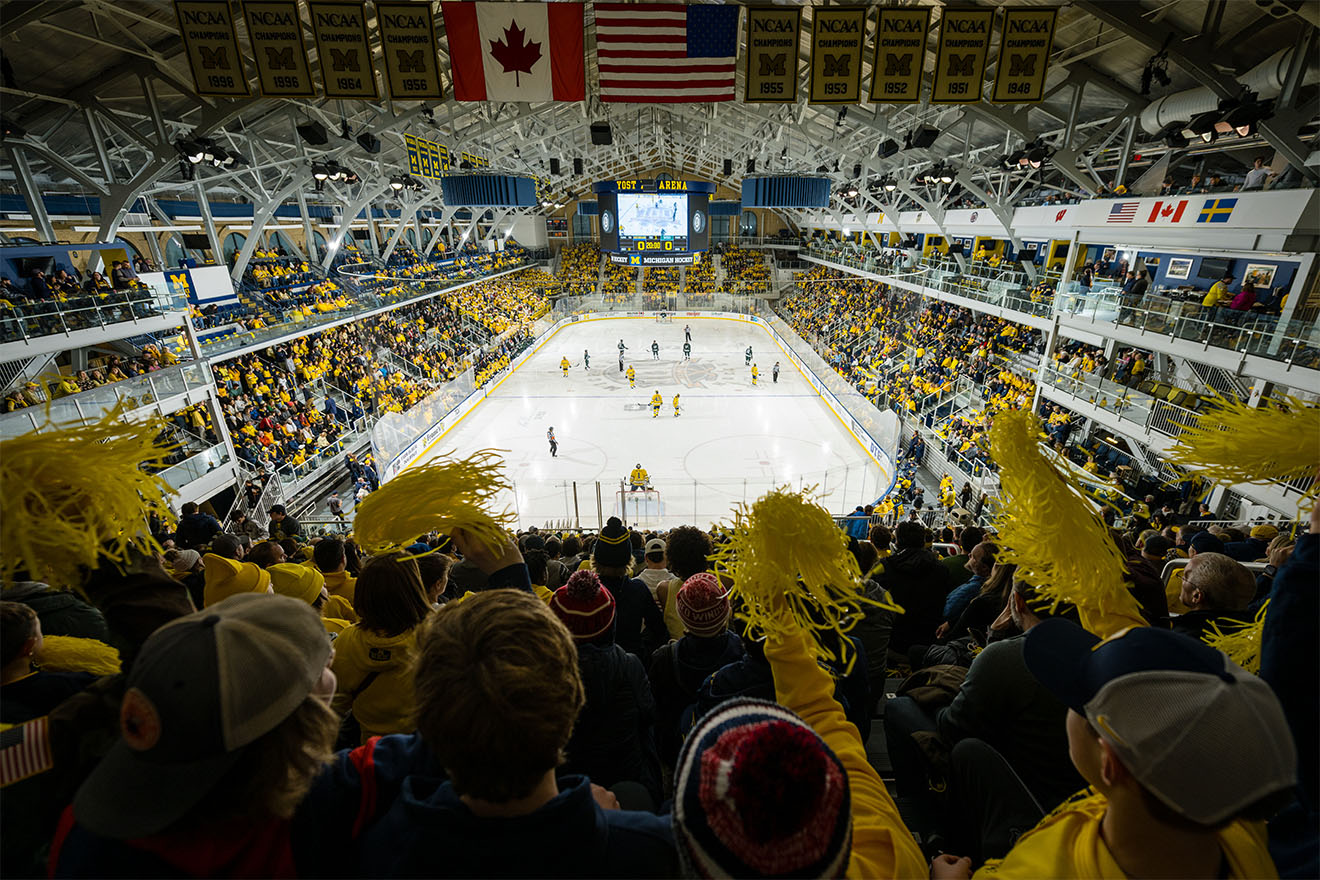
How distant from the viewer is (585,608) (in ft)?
6.83

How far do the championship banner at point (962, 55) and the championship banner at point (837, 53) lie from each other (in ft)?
3.78

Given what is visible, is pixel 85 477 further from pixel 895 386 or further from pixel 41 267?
pixel 895 386

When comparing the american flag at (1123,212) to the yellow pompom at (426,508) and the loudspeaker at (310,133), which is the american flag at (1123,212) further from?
the loudspeaker at (310,133)

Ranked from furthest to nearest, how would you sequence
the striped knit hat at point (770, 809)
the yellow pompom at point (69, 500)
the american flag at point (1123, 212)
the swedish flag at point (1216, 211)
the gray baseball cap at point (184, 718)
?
the american flag at point (1123, 212)
the swedish flag at point (1216, 211)
the yellow pompom at point (69, 500)
the gray baseball cap at point (184, 718)
the striped knit hat at point (770, 809)

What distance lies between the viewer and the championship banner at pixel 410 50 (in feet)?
25.0

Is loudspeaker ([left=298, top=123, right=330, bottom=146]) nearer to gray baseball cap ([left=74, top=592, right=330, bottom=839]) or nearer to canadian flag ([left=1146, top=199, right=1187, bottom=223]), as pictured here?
gray baseball cap ([left=74, top=592, right=330, bottom=839])

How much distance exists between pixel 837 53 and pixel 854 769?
29.4ft

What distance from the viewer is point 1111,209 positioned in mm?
12562

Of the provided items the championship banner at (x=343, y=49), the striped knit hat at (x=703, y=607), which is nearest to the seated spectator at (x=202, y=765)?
the striped knit hat at (x=703, y=607)

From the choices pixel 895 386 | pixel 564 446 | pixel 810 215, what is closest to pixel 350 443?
pixel 564 446

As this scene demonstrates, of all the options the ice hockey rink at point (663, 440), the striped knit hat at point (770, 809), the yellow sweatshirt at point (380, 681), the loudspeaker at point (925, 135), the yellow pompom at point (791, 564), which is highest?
the loudspeaker at point (925, 135)

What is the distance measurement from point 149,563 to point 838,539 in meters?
2.47

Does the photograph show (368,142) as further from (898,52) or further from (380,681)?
(380,681)

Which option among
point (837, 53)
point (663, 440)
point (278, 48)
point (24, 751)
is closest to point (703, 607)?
point (24, 751)
